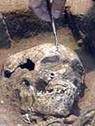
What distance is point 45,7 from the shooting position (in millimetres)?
6152

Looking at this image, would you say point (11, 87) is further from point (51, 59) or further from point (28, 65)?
point (51, 59)

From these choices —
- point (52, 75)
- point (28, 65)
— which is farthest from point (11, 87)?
point (52, 75)

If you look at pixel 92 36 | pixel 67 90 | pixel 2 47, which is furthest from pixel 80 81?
pixel 2 47

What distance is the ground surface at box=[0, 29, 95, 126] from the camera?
6027 millimetres

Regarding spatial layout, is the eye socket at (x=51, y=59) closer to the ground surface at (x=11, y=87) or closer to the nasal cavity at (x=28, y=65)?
the nasal cavity at (x=28, y=65)

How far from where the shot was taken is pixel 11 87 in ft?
20.8

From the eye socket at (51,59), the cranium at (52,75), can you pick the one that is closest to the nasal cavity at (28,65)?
the cranium at (52,75)

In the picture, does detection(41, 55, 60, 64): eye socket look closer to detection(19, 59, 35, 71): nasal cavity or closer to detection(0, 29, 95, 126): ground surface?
detection(19, 59, 35, 71): nasal cavity

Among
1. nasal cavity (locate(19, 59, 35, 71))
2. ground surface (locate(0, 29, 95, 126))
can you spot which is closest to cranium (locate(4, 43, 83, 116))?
nasal cavity (locate(19, 59, 35, 71))

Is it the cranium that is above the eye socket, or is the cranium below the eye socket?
below

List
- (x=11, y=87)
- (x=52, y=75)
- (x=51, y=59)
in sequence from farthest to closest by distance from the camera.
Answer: (x=11, y=87) → (x=51, y=59) → (x=52, y=75)

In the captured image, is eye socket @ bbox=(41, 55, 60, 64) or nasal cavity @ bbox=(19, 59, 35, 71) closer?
eye socket @ bbox=(41, 55, 60, 64)

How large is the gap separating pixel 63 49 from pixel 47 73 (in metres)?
0.56

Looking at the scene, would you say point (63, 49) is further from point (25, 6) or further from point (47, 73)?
point (25, 6)
